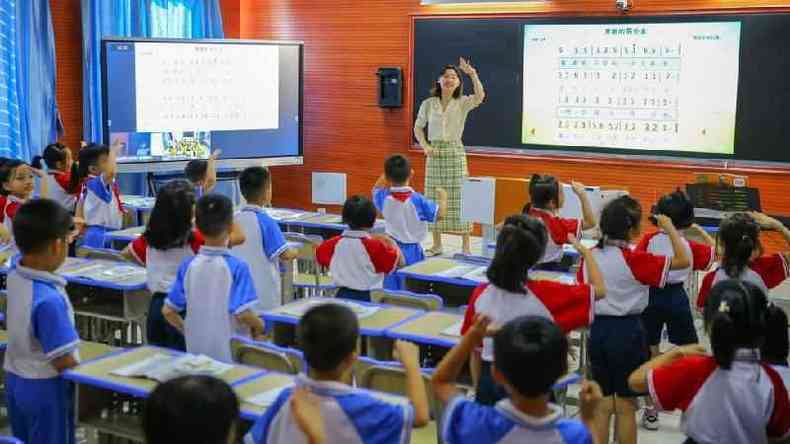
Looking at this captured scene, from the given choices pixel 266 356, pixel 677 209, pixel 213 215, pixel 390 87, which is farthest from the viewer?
pixel 390 87

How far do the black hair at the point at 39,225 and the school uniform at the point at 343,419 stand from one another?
1089 mm

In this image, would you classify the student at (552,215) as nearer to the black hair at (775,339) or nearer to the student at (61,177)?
the black hair at (775,339)

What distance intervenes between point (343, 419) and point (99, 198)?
4.37 m

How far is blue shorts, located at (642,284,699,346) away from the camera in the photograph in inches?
176

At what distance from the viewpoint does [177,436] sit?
1.69 meters

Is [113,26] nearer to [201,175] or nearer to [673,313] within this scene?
[201,175]

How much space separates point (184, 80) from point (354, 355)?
719 centimetres

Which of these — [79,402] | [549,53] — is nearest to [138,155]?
[549,53]

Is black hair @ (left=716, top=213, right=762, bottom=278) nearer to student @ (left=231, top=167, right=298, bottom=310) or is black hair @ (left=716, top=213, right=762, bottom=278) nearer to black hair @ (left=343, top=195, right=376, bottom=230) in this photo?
black hair @ (left=343, top=195, right=376, bottom=230)

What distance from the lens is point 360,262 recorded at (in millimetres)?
4672

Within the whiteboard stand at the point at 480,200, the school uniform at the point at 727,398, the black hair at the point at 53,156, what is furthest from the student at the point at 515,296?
the black hair at the point at 53,156

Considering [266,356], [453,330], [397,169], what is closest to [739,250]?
[453,330]

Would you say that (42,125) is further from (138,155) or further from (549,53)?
(549,53)

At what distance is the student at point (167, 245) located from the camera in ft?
12.8
